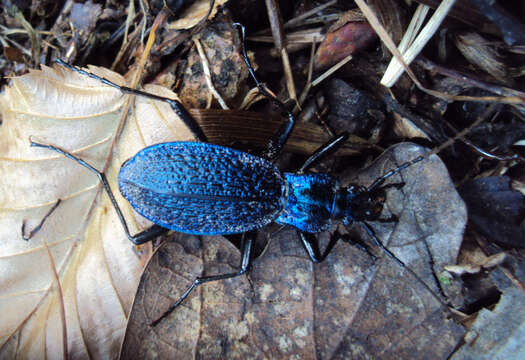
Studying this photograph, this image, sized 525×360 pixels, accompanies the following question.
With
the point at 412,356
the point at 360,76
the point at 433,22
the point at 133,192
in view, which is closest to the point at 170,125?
the point at 133,192

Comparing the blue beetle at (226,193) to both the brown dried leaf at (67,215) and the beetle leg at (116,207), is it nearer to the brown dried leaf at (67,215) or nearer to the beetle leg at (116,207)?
the beetle leg at (116,207)

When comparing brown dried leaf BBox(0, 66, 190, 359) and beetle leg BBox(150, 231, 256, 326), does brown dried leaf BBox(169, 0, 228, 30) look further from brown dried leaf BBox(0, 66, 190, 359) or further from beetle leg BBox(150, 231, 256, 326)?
beetle leg BBox(150, 231, 256, 326)

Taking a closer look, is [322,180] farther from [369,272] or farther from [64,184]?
[64,184]

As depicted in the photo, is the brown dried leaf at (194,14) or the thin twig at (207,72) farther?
the thin twig at (207,72)

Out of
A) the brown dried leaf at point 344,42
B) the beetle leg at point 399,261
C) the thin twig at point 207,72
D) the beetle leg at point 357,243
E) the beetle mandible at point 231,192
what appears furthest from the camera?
the thin twig at point 207,72

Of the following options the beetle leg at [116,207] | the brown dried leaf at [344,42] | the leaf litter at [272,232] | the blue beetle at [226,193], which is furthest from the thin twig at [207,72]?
the beetle leg at [116,207]

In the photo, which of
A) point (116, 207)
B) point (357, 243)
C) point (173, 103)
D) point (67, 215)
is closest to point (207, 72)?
point (173, 103)

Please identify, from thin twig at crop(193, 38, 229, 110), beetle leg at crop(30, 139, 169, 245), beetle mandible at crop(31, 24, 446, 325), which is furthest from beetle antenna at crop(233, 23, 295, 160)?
beetle leg at crop(30, 139, 169, 245)
